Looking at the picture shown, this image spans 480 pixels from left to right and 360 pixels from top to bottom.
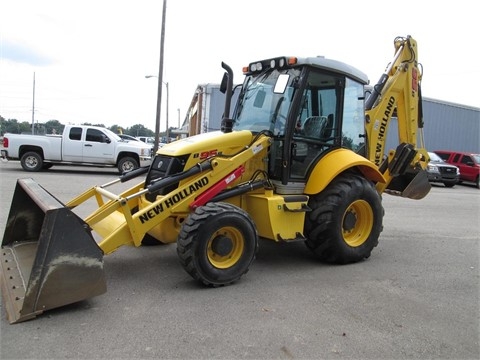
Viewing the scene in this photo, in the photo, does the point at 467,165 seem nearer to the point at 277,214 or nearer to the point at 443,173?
the point at 443,173

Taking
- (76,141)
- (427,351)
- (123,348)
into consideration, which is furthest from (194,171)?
(76,141)

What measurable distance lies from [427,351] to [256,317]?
145cm

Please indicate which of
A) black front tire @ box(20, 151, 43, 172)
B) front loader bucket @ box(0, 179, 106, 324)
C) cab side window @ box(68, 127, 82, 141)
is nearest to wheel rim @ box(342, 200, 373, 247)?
front loader bucket @ box(0, 179, 106, 324)

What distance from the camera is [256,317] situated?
12.9 feet

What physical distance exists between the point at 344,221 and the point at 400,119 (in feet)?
7.91

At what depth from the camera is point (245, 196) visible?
17.4 feet

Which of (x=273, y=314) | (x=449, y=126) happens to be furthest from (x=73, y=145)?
(x=449, y=126)

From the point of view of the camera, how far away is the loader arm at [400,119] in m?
6.59

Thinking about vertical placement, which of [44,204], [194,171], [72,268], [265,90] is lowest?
[72,268]

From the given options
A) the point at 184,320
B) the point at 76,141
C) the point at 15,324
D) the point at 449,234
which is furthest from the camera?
the point at 76,141

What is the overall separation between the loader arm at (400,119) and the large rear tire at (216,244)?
2773 millimetres

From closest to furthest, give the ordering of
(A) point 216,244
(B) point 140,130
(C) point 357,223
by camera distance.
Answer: (A) point 216,244, (C) point 357,223, (B) point 140,130

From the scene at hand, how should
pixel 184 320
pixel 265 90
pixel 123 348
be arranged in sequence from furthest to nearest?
pixel 265 90 < pixel 184 320 < pixel 123 348

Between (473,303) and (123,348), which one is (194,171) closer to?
(123,348)
